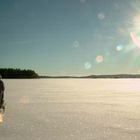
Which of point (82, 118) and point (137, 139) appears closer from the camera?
point (137, 139)

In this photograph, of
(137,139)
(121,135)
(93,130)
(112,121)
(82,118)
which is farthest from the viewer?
(82,118)

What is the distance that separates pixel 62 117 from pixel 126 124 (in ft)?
14.6

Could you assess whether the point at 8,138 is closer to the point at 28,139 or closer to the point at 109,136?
the point at 28,139

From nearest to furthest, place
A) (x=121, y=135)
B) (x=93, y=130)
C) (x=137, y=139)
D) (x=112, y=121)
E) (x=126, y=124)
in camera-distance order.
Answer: (x=137, y=139) < (x=121, y=135) < (x=93, y=130) < (x=126, y=124) < (x=112, y=121)

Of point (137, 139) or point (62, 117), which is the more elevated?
point (137, 139)

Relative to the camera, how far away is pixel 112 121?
18578mm

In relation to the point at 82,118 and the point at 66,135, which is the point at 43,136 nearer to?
the point at 66,135

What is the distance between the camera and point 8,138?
13.7 meters

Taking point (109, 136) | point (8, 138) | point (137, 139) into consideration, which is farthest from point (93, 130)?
point (8, 138)

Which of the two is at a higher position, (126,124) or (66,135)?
(66,135)

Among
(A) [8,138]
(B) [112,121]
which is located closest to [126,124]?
(B) [112,121]

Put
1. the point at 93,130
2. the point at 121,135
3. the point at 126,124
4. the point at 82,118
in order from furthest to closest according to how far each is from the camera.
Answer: the point at 82,118
the point at 126,124
the point at 93,130
the point at 121,135

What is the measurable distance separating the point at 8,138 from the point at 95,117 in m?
7.91

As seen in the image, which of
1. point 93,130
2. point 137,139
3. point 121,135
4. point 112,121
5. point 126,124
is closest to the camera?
point 137,139
